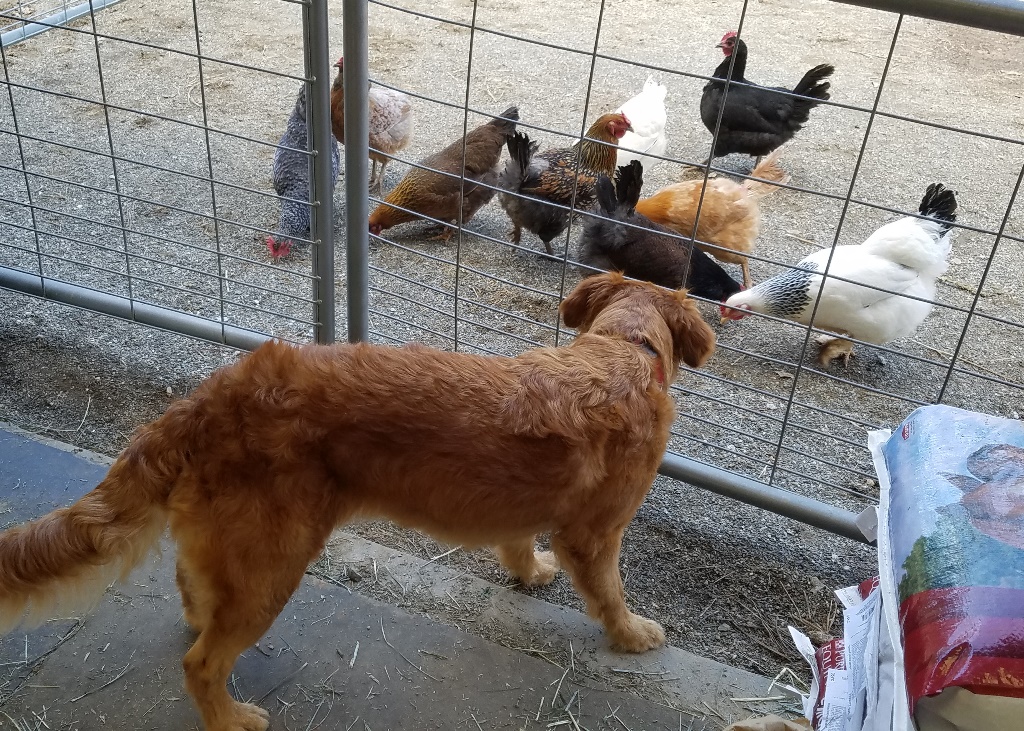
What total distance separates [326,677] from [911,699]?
64.5 inches

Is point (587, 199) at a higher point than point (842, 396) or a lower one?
higher

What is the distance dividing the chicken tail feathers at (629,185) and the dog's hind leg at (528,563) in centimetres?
231

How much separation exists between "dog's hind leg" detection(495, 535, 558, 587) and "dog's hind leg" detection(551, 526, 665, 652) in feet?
0.89

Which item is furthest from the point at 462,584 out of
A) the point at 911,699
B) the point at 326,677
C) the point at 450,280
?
the point at 450,280

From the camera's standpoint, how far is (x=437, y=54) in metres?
7.66

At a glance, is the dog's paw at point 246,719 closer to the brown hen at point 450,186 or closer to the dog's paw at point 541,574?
the dog's paw at point 541,574

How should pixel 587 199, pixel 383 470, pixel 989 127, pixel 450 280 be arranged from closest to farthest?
pixel 383 470 < pixel 450 280 < pixel 587 199 < pixel 989 127

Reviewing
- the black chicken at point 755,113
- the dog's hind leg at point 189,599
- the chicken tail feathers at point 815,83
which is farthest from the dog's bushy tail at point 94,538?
the chicken tail feathers at point 815,83

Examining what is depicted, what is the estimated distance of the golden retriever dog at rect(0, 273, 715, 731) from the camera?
6.88 feet

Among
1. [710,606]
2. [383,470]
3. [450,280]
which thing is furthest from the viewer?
[450,280]

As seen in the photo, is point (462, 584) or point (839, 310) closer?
point (462, 584)

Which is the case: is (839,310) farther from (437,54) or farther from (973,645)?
(437,54)

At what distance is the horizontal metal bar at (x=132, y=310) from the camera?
3.74 metres

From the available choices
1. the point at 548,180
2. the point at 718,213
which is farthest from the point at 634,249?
the point at 548,180
